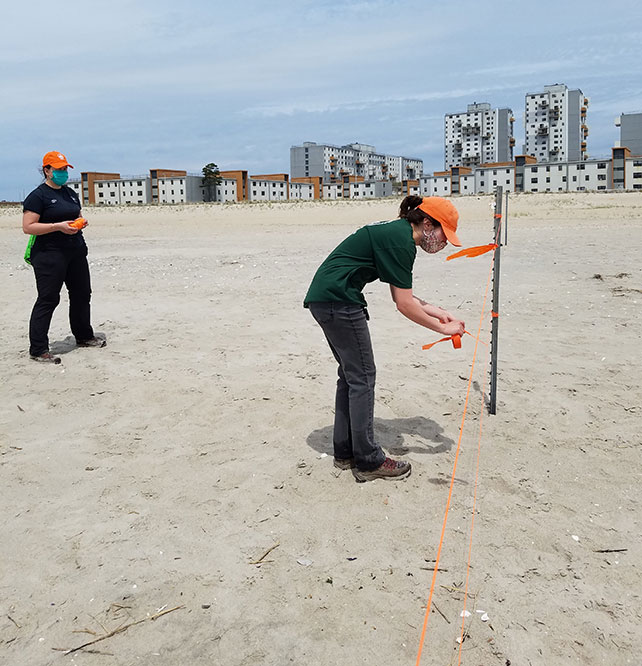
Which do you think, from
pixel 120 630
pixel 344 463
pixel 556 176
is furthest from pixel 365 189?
pixel 120 630

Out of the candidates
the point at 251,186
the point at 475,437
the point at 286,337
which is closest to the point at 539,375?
the point at 475,437

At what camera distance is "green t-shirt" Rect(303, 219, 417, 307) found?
10.7 feet

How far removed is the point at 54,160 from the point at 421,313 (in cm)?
422

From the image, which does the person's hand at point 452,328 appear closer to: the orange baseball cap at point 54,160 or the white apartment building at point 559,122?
the orange baseball cap at point 54,160

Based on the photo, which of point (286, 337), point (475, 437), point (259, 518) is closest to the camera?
point (259, 518)

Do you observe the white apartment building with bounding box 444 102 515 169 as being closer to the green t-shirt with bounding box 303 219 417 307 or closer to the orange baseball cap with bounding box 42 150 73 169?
the orange baseball cap with bounding box 42 150 73 169

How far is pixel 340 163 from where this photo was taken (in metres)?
158

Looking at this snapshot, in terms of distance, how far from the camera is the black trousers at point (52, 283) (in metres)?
6.09

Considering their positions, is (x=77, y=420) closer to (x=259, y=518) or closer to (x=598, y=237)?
(x=259, y=518)

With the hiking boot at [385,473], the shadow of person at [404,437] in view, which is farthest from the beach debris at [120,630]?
the shadow of person at [404,437]

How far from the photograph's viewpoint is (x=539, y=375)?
5641 mm

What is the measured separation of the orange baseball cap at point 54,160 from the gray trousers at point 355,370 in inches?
143

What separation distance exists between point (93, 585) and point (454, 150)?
504 feet

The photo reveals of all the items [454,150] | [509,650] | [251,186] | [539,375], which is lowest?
[509,650]
